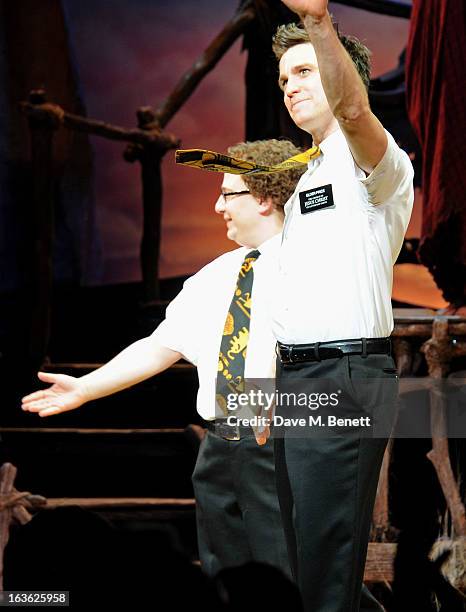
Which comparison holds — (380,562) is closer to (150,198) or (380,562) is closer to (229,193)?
(229,193)

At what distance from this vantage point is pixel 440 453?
3705 mm

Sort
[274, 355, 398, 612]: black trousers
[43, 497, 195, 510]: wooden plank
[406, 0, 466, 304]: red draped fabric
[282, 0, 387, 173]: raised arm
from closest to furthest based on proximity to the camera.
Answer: [282, 0, 387, 173]: raised arm < [274, 355, 398, 612]: black trousers < [406, 0, 466, 304]: red draped fabric < [43, 497, 195, 510]: wooden plank

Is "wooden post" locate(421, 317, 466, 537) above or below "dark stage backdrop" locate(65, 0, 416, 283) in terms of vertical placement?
below

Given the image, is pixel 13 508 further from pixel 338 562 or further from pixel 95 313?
pixel 95 313

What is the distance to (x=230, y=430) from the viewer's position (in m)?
2.48

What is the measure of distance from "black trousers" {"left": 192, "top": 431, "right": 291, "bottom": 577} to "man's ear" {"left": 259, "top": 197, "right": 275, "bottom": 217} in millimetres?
649

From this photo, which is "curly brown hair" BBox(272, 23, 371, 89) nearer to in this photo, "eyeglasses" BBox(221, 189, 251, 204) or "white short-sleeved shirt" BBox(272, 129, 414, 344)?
"white short-sleeved shirt" BBox(272, 129, 414, 344)

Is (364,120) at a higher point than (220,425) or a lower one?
higher

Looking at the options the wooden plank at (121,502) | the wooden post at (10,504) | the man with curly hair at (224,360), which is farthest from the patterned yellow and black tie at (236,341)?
the wooden plank at (121,502)

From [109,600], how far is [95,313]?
17.8 ft

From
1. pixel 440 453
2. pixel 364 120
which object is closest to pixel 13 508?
pixel 440 453

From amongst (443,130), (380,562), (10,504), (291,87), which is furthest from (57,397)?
(443,130)

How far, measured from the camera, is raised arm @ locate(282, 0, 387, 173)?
1.64 metres

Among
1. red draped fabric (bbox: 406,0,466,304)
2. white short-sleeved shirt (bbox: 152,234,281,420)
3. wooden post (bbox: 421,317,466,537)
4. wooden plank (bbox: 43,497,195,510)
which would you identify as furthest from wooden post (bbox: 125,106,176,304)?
white short-sleeved shirt (bbox: 152,234,281,420)
